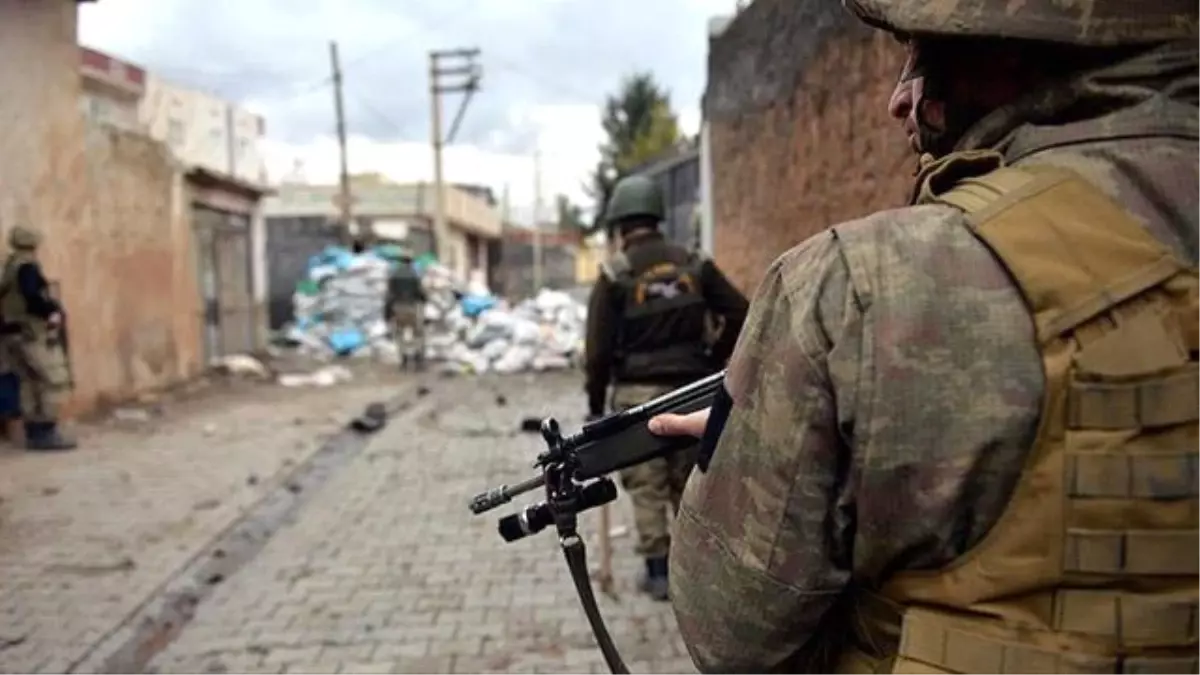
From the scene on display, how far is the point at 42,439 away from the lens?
9.18m

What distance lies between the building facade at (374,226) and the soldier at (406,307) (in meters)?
7.08

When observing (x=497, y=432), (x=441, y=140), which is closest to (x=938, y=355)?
(x=497, y=432)

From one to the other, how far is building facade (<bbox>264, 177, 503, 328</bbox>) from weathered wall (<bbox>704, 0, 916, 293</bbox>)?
693 inches

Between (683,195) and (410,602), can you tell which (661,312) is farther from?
(683,195)

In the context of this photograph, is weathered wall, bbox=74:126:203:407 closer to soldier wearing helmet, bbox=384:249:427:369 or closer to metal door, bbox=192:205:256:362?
metal door, bbox=192:205:256:362

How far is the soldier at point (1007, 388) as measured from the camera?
1.31m

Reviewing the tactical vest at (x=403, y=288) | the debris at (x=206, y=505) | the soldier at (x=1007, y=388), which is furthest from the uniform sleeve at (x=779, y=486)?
the tactical vest at (x=403, y=288)

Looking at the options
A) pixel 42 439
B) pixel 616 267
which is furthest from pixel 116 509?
pixel 616 267

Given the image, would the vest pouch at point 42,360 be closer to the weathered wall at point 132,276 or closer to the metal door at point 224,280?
the weathered wall at point 132,276

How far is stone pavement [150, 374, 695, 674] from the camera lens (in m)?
4.43

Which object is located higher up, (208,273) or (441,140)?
(441,140)

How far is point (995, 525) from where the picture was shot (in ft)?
4.39

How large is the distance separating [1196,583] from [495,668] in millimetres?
3272

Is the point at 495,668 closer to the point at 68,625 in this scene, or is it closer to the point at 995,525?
the point at 68,625
